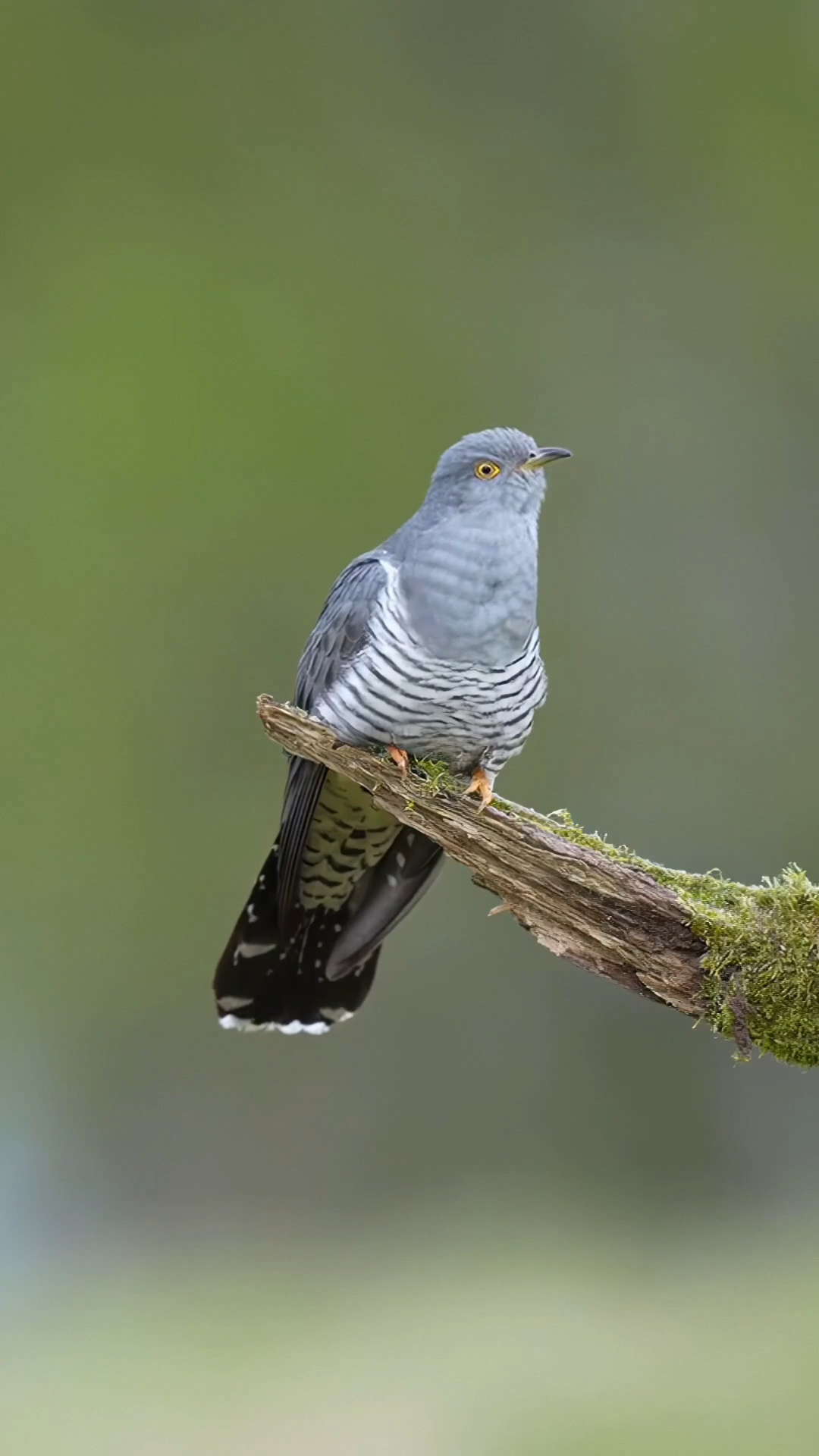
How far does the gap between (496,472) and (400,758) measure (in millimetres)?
477

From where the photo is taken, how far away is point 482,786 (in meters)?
2.04

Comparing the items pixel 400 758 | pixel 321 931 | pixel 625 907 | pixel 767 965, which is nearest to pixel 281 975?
A: pixel 321 931

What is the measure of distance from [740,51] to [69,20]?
8.19ft

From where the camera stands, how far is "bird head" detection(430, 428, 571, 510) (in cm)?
212

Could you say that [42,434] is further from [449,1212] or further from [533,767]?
[449,1212]

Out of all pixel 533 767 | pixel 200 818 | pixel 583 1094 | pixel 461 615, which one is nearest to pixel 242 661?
pixel 200 818

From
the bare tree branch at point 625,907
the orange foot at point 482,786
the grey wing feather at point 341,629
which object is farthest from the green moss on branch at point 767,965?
the grey wing feather at point 341,629

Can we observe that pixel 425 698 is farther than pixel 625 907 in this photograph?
Yes

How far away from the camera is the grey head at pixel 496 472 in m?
2.12

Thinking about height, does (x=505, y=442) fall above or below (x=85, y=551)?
below

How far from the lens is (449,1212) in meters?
4.55

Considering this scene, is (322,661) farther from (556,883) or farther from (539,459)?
(556,883)

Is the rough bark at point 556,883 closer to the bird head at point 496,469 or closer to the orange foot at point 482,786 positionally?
the orange foot at point 482,786

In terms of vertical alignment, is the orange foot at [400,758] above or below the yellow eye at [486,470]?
below
